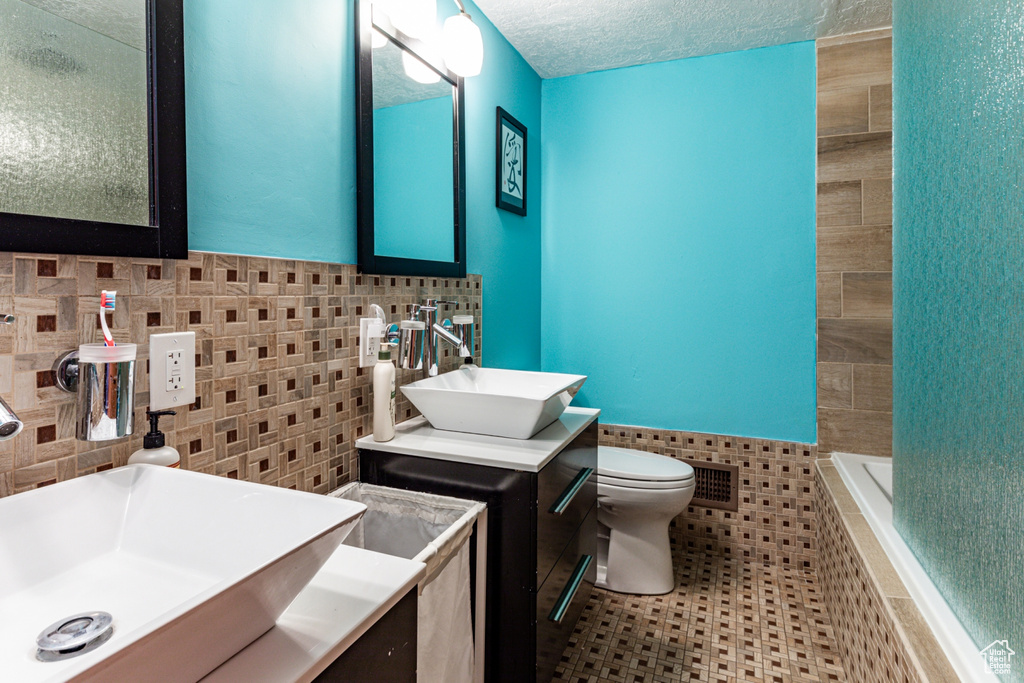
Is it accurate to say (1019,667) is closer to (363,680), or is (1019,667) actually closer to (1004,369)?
(1004,369)

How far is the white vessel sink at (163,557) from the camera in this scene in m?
0.56

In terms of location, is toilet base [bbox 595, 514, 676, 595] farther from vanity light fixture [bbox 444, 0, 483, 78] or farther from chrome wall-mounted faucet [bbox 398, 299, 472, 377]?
vanity light fixture [bbox 444, 0, 483, 78]

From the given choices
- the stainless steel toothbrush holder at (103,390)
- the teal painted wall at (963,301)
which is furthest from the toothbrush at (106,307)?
the teal painted wall at (963,301)

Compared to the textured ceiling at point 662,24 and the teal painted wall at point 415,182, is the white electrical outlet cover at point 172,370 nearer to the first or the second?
the teal painted wall at point 415,182

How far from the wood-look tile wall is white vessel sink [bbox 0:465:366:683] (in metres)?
2.30

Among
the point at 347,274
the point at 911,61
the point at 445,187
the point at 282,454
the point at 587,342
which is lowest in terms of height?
the point at 282,454

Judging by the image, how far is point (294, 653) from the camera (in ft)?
2.17

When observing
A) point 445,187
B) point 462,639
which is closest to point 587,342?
point 445,187

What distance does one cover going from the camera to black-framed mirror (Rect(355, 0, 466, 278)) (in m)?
1.47

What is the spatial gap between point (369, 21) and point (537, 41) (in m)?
1.14

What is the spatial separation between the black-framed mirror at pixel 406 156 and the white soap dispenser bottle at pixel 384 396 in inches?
9.5

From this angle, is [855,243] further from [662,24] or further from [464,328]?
[464,328]

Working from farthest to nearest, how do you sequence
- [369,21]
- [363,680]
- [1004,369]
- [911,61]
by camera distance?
[369,21] < [911,61] < [1004,369] < [363,680]

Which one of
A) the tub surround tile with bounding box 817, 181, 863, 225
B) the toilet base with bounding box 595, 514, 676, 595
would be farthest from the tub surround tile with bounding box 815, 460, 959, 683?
the tub surround tile with bounding box 817, 181, 863, 225
